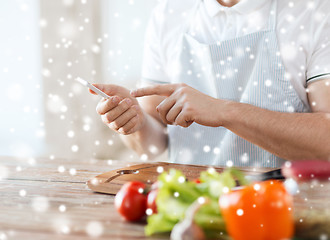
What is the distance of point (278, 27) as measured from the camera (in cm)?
124

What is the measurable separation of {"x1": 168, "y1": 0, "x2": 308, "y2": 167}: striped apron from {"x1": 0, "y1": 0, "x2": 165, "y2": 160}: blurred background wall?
3.53 ft

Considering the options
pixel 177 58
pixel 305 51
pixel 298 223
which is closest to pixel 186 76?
pixel 177 58

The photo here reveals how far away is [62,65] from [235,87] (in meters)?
1.41

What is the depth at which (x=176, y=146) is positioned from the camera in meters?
1.39

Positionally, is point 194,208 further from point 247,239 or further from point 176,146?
point 176,146

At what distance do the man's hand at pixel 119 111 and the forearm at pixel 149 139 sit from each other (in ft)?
0.24

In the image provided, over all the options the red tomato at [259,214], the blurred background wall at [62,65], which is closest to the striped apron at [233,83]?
the red tomato at [259,214]

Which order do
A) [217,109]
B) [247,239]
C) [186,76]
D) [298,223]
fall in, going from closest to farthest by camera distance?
[247,239] → [298,223] → [217,109] → [186,76]

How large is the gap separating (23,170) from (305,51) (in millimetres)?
912

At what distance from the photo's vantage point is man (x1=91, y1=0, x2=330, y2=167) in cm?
108

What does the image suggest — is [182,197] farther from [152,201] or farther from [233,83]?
[233,83]

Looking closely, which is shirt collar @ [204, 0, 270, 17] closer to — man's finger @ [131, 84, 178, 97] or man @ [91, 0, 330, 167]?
man @ [91, 0, 330, 167]

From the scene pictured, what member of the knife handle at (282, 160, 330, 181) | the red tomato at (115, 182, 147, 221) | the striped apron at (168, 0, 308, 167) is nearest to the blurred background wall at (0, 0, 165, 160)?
the striped apron at (168, 0, 308, 167)

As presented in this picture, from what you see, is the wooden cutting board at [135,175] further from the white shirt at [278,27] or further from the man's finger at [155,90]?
the white shirt at [278,27]
